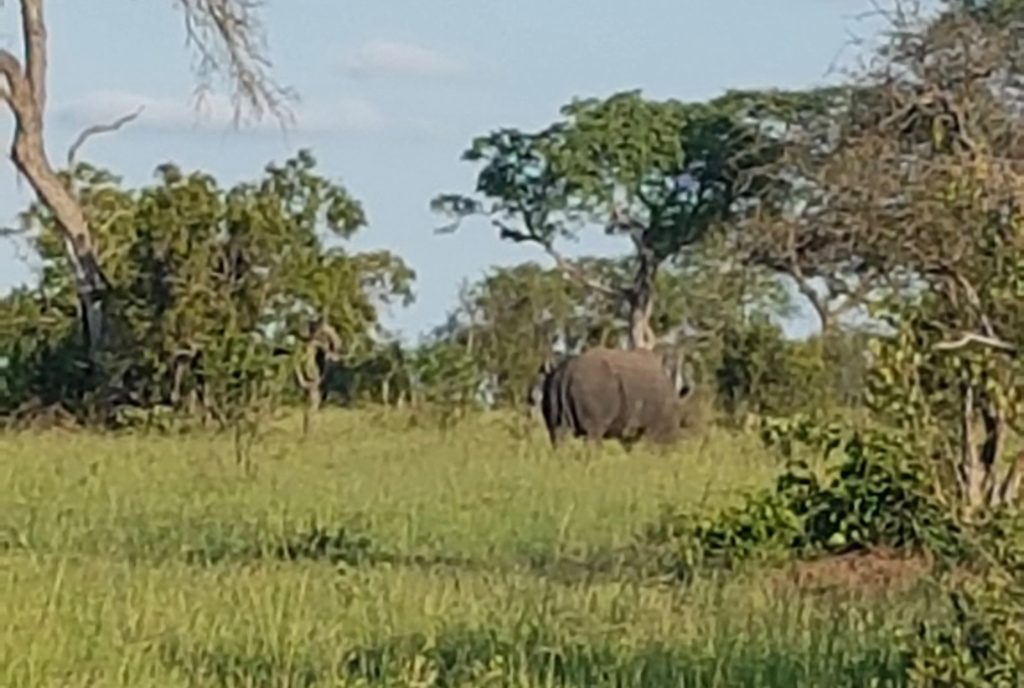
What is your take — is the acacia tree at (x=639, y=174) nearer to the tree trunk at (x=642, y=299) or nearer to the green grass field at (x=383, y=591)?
the tree trunk at (x=642, y=299)

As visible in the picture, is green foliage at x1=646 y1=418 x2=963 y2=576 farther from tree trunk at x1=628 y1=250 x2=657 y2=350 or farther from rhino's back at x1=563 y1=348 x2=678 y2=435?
tree trunk at x1=628 y1=250 x2=657 y2=350

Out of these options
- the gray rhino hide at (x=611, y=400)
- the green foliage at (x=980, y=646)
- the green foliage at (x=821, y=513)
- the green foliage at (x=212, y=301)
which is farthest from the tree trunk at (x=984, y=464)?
Answer: the gray rhino hide at (x=611, y=400)

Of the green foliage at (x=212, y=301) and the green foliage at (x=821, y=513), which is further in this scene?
the green foliage at (x=212, y=301)

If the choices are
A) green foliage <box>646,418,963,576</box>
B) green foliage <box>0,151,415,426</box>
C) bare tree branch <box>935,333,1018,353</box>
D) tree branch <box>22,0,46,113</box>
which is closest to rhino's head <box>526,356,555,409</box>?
green foliage <box>0,151,415,426</box>

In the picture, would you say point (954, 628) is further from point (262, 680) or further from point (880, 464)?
point (880, 464)

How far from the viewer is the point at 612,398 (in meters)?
25.1

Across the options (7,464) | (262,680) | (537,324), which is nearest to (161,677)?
(262,680)

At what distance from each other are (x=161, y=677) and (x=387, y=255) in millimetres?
23274

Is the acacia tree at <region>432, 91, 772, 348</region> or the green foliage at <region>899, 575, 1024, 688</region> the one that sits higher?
the acacia tree at <region>432, 91, 772, 348</region>

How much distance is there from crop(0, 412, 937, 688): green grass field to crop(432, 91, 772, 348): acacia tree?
18037mm

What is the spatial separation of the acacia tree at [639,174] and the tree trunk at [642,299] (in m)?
0.01

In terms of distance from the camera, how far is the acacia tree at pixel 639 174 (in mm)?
33656

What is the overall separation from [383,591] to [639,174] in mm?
25002

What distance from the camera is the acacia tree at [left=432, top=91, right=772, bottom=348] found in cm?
3366
